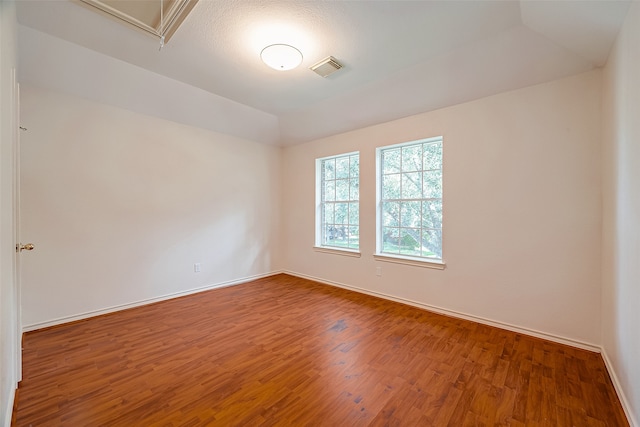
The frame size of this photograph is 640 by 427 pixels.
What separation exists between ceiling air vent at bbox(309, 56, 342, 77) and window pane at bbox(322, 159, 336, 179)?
1.86 meters

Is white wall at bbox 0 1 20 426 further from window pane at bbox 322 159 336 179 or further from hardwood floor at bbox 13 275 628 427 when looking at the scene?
window pane at bbox 322 159 336 179

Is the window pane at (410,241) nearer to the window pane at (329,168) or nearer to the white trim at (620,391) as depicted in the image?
the window pane at (329,168)

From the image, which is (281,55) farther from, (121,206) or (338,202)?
(121,206)

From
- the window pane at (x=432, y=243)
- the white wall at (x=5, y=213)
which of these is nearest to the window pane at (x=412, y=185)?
the window pane at (x=432, y=243)

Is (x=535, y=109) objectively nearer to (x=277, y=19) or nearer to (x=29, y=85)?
(x=277, y=19)

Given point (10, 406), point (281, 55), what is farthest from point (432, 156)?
point (10, 406)

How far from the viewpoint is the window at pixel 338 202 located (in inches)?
170

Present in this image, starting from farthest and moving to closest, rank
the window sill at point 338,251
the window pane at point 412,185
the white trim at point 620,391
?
the window sill at point 338,251 < the window pane at point 412,185 < the white trim at point 620,391

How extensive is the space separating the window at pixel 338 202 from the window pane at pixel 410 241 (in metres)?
0.73

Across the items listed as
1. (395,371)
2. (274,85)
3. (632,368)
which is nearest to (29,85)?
(274,85)

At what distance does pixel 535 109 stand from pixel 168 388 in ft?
13.2

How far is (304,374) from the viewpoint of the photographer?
77.7 inches

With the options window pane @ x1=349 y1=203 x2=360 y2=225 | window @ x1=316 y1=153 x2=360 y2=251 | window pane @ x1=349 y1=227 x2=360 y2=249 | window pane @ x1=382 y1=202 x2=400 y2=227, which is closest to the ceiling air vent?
window @ x1=316 y1=153 x2=360 y2=251

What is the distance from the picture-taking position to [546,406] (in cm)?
165
